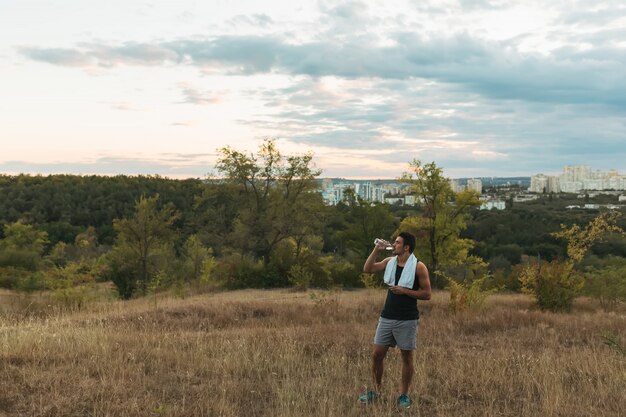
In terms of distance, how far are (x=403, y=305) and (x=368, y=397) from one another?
1.13 metres

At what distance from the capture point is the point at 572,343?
9445mm

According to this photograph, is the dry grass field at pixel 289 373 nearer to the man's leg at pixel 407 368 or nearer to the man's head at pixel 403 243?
the man's leg at pixel 407 368

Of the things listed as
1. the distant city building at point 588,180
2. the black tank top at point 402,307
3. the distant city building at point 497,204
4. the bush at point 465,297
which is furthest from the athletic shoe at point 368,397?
the distant city building at point 588,180

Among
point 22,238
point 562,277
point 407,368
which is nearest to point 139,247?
point 562,277

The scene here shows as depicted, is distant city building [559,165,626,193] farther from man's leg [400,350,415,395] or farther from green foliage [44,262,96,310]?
man's leg [400,350,415,395]

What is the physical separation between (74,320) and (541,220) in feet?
218

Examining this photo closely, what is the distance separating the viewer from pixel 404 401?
5.48m

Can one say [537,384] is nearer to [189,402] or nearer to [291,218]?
[189,402]

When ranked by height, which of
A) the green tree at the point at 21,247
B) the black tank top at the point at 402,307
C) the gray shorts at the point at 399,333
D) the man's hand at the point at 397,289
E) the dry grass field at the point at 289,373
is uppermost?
the man's hand at the point at 397,289

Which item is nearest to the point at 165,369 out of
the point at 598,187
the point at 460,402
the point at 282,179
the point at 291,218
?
the point at 460,402

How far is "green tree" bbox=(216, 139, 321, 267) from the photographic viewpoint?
34812 mm

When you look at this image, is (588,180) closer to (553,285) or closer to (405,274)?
(553,285)

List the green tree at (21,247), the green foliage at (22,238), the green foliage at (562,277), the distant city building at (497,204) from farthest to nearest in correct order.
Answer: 1. the distant city building at (497,204)
2. the green foliage at (22,238)
3. the green tree at (21,247)
4. the green foliage at (562,277)

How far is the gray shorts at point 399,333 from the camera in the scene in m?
5.48
